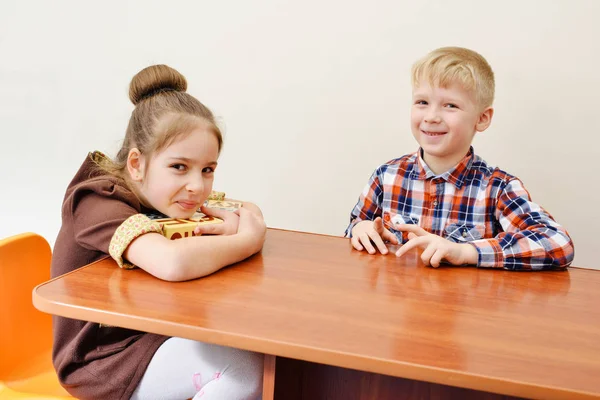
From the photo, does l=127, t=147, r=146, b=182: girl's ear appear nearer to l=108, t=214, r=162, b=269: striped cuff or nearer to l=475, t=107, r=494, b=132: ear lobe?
l=108, t=214, r=162, b=269: striped cuff

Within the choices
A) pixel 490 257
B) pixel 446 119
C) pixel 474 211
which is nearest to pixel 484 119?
pixel 446 119

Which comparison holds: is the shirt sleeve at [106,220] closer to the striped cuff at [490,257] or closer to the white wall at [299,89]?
the striped cuff at [490,257]

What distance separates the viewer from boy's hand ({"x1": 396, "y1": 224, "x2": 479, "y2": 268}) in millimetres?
1232

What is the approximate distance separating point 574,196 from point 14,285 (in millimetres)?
1734

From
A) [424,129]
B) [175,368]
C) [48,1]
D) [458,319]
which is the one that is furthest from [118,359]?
[48,1]

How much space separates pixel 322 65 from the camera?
2.21m

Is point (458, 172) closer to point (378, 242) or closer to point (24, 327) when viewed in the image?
point (378, 242)

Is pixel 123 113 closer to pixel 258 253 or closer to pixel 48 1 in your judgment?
pixel 48 1

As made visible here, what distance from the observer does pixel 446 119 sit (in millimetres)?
1576

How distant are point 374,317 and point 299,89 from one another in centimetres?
150

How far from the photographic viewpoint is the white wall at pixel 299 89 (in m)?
1.95

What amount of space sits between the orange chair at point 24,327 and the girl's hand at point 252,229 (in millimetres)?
518

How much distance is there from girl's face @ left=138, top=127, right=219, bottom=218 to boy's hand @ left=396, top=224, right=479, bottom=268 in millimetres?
478

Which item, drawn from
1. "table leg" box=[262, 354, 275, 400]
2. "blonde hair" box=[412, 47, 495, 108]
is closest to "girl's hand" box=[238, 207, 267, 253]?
"table leg" box=[262, 354, 275, 400]
